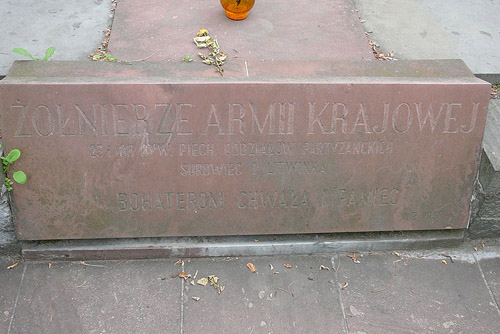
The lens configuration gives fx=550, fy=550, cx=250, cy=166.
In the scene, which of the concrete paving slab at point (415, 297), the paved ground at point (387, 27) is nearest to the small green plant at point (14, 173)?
the paved ground at point (387, 27)

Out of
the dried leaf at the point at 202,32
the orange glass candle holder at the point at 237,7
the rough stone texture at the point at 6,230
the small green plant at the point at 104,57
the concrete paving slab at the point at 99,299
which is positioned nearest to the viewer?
the concrete paving slab at the point at 99,299

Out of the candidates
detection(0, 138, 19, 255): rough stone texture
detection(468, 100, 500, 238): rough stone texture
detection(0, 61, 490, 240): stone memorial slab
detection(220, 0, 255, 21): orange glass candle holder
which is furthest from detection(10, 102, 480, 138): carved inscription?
detection(220, 0, 255, 21): orange glass candle holder

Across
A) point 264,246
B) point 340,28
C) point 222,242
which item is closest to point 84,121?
point 222,242

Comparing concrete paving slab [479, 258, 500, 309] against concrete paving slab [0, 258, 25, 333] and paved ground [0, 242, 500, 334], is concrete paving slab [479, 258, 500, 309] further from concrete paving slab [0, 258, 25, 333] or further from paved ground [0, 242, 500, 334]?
concrete paving slab [0, 258, 25, 333]

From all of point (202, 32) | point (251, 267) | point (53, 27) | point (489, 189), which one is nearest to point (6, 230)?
point (251, 267)

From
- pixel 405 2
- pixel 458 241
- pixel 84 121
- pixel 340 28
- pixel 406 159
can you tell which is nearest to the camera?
pixel 84 121

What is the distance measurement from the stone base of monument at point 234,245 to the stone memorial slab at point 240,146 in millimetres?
64

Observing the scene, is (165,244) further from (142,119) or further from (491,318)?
(491,318)

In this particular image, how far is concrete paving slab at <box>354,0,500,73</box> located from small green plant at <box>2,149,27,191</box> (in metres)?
2.30

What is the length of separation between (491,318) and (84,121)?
220cm

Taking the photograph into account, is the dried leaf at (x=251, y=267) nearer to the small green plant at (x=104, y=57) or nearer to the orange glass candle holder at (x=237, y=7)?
the small green plant at (x=104, y=57)

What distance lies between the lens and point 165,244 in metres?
2.92

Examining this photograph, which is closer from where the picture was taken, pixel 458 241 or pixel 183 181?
pixel 183 181

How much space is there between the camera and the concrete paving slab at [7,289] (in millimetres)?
2592
